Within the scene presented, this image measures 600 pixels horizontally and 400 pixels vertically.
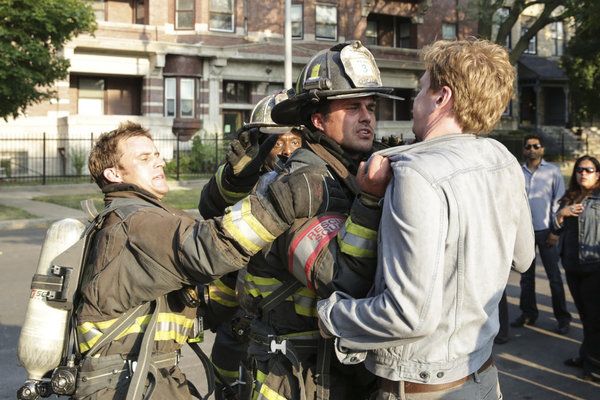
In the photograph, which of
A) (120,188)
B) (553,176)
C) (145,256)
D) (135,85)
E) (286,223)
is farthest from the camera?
(135,85)

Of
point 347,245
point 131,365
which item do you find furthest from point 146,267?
point 347,245

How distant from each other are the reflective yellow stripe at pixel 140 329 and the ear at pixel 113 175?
0.65 m

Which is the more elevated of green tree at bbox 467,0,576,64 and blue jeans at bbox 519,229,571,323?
green tree at bbox 467,0,576,64

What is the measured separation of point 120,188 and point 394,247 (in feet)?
4.46

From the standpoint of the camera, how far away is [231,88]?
1214 inches

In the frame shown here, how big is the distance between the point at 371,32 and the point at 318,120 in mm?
33921

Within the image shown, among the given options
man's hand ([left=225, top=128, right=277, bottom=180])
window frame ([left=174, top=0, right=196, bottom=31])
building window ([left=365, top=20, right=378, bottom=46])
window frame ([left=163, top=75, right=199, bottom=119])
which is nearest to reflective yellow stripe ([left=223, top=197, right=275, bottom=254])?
man's hand ([left=225, top=128, right=277, bottom=180])

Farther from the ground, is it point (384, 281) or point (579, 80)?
point (579, 80)

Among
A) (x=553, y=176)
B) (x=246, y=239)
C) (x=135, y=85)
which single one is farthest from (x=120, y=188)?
(x=135, y=85)

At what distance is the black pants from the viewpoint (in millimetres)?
5809

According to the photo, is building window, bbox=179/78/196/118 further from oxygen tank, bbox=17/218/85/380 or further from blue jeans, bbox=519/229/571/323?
oxygen tank, bbox=17/218/85/380

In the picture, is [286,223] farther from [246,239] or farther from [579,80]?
[579,80]

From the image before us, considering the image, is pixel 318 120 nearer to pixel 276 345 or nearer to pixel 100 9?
pixel 276 345

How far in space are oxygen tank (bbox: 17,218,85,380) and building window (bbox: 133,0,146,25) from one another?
91.3 ft
